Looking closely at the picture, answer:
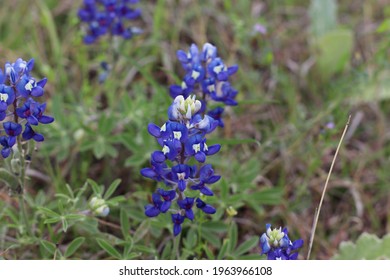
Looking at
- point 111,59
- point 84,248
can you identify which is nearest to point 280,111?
point 111,59

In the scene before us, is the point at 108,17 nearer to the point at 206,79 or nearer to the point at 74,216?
the point at 206,79

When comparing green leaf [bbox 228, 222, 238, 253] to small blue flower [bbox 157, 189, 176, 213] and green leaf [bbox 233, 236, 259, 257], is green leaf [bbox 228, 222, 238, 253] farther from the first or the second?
small blue flower [bbox 157, 189, 176, 213]

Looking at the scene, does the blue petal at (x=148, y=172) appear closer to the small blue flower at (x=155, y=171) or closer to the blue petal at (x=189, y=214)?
the small blue flower at (x=155, y=171)

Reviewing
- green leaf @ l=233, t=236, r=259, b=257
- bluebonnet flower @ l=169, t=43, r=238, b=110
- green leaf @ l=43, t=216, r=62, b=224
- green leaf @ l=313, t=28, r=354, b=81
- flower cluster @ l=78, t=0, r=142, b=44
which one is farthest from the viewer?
green leaf @ l=313, t=28, r=354, b=81

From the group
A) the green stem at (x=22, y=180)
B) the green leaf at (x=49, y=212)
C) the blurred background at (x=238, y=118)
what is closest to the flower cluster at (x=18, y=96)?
the green stem at (x=22, y=180)

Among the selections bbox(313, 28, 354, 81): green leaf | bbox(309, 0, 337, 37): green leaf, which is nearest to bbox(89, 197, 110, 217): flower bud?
bbox(313, 28, 354, 81): green leaf

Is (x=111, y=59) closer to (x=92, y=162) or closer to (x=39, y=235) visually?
(x=92, y=162)

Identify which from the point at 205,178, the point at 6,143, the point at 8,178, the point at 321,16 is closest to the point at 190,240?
the point at 205,178
